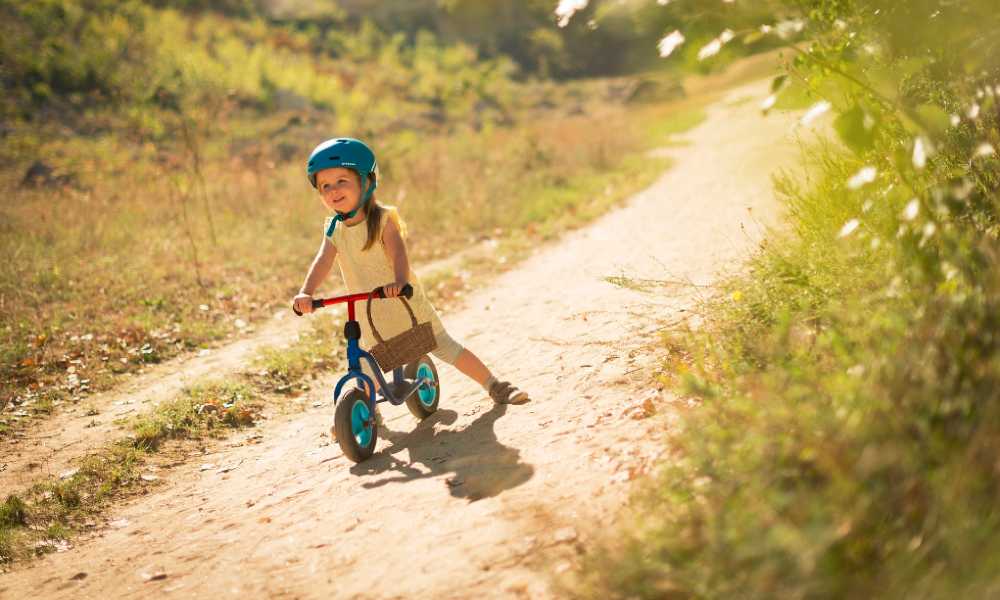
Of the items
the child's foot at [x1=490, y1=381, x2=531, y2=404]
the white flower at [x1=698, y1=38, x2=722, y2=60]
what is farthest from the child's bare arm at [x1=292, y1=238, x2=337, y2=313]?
the white flower at [x1=698, y1=38, x2=722, y2=60]

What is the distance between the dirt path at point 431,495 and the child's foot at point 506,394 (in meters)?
0.07

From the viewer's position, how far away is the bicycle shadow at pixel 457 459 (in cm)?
347

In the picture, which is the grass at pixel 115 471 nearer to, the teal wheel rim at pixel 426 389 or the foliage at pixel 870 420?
the teal wheel rim at pixel 426 389

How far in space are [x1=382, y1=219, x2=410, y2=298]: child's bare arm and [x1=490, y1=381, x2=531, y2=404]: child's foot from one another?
0.90m

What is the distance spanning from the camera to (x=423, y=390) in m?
4.76

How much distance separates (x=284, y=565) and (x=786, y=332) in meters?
2.30

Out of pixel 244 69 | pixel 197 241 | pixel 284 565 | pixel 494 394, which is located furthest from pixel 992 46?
pixel 244 69

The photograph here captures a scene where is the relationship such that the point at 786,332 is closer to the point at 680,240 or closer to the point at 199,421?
the point at 199,421

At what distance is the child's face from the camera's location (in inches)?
167

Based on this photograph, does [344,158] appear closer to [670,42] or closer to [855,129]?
[670,42]

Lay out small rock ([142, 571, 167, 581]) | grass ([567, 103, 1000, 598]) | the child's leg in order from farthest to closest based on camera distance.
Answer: the child's leg → small rock ([142, 571, 167, 581]) → grass ([567, 103, 1000, 598])

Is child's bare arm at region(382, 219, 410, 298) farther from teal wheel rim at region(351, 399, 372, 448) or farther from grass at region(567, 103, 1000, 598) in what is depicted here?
grass at region(567, 103, 1000, 598)

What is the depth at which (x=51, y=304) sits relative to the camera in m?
7.84

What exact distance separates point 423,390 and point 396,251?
0.96 m
